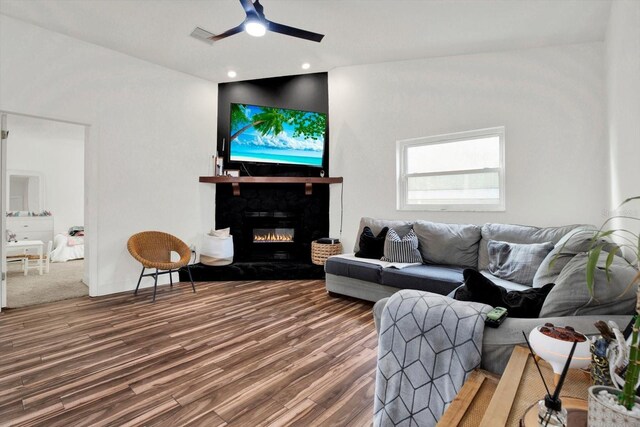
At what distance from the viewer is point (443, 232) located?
3.61 m

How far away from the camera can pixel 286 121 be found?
4.82 meters

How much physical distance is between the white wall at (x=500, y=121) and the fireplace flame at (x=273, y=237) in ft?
2.89

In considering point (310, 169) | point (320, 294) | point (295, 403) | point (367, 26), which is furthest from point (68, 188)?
point (295, 403)

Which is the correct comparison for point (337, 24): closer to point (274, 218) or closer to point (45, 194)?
point (274, 218)

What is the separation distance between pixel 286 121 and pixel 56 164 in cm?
644

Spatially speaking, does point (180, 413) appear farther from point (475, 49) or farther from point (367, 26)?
point (475, 49)

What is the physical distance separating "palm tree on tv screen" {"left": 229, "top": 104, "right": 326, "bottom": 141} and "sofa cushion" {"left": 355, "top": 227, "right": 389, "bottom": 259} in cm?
180

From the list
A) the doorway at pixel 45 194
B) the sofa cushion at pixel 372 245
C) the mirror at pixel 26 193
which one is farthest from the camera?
the mirror at pixel 26 193

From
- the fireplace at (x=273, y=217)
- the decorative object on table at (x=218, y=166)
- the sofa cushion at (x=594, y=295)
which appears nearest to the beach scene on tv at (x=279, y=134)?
the decorative object on table at (x=218, y=166)

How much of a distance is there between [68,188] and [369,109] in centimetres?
764

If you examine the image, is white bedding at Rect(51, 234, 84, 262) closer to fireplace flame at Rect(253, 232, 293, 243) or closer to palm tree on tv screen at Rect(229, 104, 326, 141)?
fireplace flame at Rect(253, 232, 293, 243)

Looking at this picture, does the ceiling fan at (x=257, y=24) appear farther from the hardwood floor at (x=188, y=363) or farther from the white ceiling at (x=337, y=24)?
the hardwood floor at (x=188, y=363)

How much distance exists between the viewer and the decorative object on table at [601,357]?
0.89 m

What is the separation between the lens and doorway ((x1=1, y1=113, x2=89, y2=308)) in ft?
18.7
